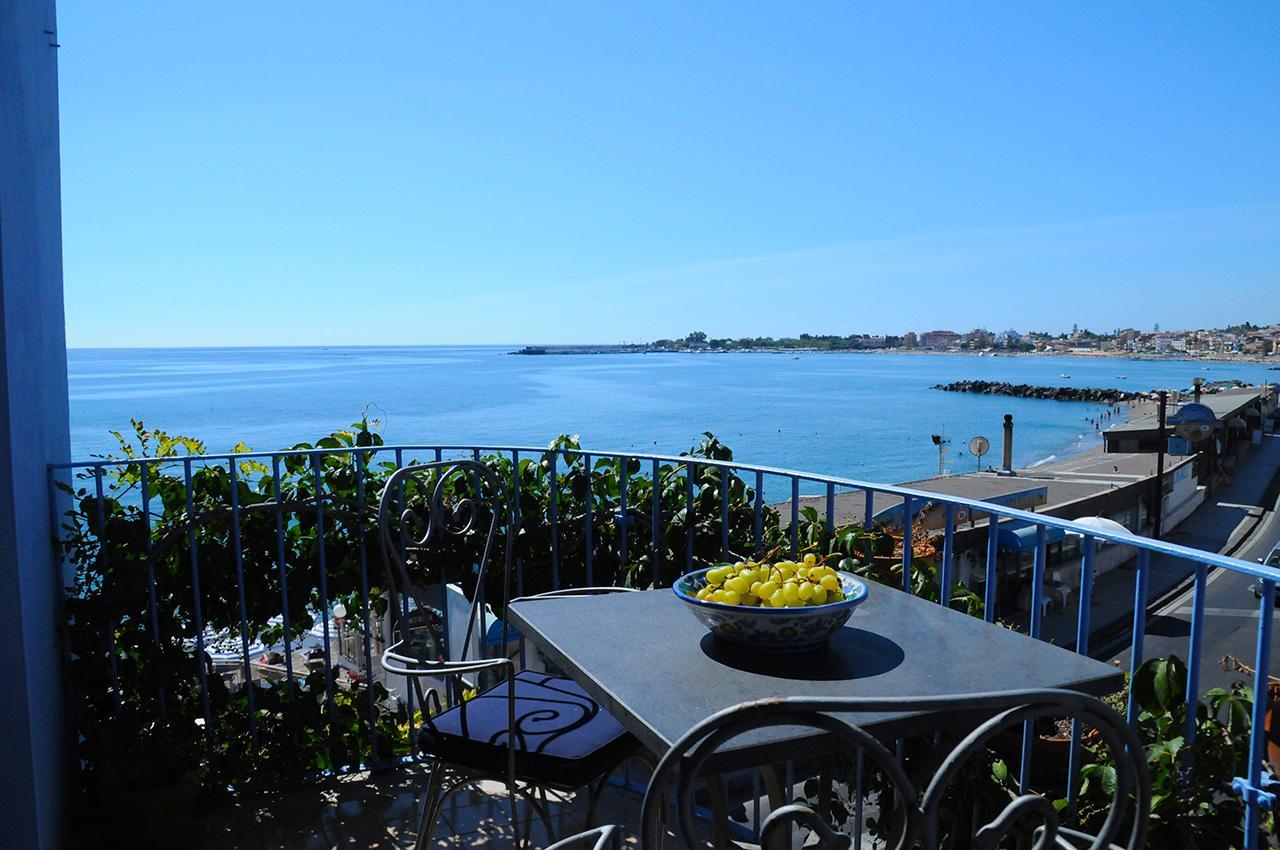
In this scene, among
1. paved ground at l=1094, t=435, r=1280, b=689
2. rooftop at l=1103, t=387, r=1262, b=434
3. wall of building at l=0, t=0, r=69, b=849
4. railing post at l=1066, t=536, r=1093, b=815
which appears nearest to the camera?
railing post at l=1066, t=536, r=1093, b=815

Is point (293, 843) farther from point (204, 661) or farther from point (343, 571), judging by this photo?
Result: point (343, 571)

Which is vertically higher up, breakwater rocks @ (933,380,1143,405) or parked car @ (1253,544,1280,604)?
parked car @ (1253,544,1280,604)

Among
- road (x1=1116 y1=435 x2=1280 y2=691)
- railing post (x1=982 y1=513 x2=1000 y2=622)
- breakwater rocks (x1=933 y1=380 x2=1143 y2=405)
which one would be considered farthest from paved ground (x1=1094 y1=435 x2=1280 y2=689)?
breakwater rocks (x1=933 y1=380 x2=1143 y2=405)

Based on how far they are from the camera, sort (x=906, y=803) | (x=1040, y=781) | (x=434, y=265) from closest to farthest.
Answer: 1. (x=906, y=803)
2. (x=1040, y=781)
3. (x=434, y=265)

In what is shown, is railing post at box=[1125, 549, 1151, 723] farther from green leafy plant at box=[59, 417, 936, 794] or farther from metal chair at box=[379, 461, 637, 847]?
metal chair at box=[379, 461, 637, 847]

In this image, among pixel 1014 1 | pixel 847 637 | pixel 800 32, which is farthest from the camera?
pixel 800 32

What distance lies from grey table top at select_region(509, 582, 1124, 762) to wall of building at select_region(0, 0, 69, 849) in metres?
1.45

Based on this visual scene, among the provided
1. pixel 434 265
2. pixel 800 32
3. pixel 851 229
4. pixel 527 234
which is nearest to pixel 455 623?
pixel 800 32

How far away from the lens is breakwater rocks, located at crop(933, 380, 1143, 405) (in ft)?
331

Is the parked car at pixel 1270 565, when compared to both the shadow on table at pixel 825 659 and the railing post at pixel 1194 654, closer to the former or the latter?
the railing post at pixel 1194 654

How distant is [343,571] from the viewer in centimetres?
323

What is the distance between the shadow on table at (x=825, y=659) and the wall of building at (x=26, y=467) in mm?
1877

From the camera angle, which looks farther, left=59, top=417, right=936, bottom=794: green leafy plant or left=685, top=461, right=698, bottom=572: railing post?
left=685, top=461, right=698, bottom=572: railing post

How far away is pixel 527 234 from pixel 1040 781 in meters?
57.9
